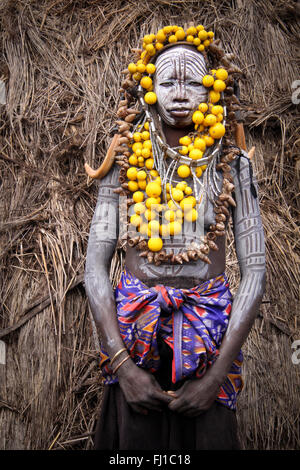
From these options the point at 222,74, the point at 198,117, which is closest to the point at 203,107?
the point at 198,117

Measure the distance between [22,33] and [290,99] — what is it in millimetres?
1972

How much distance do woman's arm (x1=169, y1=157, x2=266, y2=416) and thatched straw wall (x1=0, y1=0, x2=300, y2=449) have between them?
4.00 ft

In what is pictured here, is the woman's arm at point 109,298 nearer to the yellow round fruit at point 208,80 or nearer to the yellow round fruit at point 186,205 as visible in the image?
the yellow round fruit at point 186,205

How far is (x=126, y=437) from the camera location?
5.03ft

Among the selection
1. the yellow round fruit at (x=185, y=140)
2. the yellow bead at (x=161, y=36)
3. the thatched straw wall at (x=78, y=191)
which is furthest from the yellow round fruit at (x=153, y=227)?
the thatched straw wall at (x=78, y=191)

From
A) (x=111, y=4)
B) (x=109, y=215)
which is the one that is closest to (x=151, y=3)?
(x=111, y=4)

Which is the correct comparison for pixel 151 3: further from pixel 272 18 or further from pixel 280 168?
pixel 280 168

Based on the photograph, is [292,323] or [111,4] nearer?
[292,323]

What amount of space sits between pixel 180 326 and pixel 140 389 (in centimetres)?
25

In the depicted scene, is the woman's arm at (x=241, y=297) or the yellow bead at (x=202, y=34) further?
the yellow bead at (x=202, y=34)

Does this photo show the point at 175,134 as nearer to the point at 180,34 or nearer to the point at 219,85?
the point at 219,85

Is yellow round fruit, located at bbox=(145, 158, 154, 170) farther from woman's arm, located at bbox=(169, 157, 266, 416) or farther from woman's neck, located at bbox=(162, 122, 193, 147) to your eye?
woman's arm, located at bbox=(169, 157, 266, 416)

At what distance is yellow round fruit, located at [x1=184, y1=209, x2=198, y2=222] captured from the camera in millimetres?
1615

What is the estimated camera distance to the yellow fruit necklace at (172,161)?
163cm
